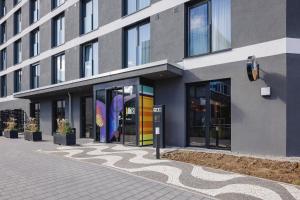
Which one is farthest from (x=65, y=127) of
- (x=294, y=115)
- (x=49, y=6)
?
(x=49, y=6)

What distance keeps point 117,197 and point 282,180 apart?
3.72 metres

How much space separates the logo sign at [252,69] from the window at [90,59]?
394 inches

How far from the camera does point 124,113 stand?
13492 millimetres

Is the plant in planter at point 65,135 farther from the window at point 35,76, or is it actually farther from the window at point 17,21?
the window at point 17,21

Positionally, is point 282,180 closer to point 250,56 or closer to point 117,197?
point 117,197

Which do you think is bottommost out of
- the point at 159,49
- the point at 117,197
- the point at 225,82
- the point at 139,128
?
the point at 117,197

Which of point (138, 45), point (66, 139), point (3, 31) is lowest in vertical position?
point (66, 139)

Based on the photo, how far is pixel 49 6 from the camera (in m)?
22.0

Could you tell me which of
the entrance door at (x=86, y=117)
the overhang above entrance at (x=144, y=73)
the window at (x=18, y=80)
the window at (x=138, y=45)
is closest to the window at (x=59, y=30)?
the entrance door at (x=86, y=117)

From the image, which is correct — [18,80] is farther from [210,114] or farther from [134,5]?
[210,114]

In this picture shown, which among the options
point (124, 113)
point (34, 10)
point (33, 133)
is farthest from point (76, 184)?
point (34, 10)

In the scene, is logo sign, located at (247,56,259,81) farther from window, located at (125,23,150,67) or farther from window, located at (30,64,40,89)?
window, located at (30,64,40,89)

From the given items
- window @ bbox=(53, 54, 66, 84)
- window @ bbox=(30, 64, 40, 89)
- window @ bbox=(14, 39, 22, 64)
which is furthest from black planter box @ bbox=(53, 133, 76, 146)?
window @ bbox=(14, 39, 22, 64)

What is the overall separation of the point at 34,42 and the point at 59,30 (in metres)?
4.84
